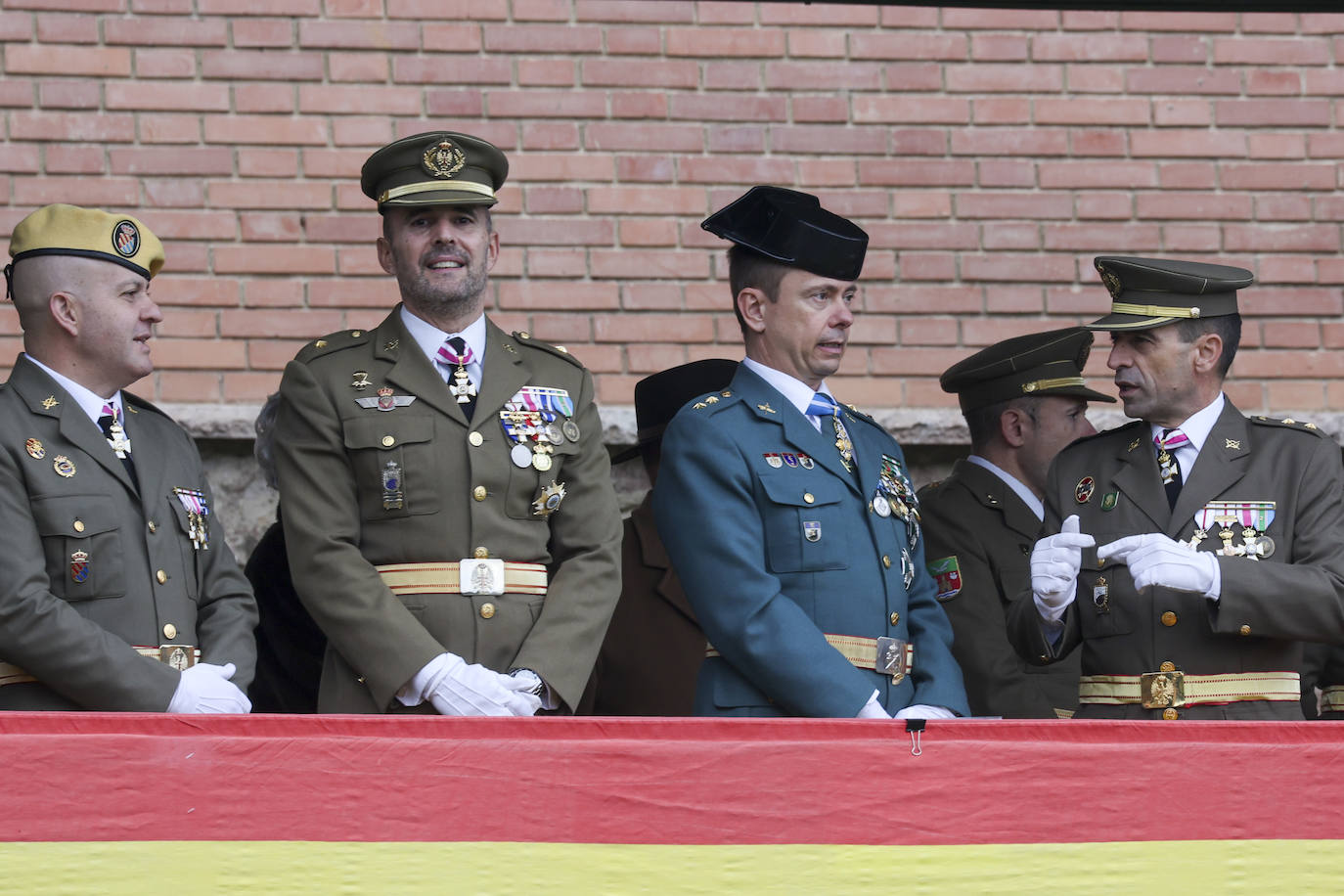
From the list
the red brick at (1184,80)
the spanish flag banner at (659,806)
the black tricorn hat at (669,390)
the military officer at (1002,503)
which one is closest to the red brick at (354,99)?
the black tricorn hat at (669,390)

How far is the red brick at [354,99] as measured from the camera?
5.33 m

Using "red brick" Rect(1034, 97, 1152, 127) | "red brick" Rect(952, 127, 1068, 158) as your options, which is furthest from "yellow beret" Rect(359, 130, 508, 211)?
"red brick" Rect(1034, 97, 1152, 127)

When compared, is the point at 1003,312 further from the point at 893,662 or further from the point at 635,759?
the point at 635,759

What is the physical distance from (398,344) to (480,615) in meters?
0.65

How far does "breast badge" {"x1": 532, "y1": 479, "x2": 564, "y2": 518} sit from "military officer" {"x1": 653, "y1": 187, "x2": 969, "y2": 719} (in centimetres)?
23

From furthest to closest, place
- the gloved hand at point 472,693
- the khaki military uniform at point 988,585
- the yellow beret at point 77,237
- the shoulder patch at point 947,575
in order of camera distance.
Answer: the shoulder patch at point 947,575 → the khaki military uniform at point 988,585 → the yellow beret at point 77,237 → the gloved hand at point 472,693

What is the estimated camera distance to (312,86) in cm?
533

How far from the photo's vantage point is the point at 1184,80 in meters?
5.57

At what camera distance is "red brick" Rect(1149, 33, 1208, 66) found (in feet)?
18.2

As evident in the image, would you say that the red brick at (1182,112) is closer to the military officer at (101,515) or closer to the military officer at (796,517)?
the military officer at (796,517)

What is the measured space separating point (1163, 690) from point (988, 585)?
0.97 meters

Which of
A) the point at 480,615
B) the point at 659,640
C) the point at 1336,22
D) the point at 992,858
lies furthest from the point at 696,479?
the point at 1336,22

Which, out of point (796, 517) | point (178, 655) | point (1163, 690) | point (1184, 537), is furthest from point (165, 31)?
point (1163, 690)

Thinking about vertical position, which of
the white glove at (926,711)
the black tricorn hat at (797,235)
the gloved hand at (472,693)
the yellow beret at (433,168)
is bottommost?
the white glove at (926,711)
